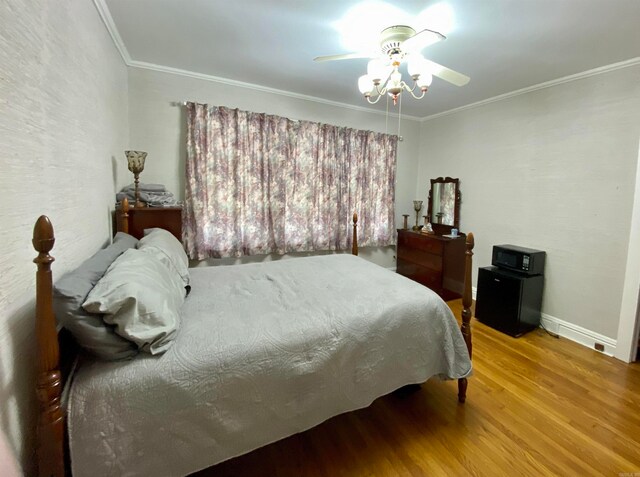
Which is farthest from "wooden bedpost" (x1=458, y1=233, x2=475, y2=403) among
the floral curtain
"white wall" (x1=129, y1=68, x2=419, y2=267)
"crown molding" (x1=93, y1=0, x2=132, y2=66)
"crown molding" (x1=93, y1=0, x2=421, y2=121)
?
"crown molding" (x1=93, y1=0, x2=132, y2=66)

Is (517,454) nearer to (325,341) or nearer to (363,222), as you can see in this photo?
(325,341)

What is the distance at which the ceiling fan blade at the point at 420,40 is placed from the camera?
170cm

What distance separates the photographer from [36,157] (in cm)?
116

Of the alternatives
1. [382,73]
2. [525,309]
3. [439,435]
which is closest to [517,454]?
[439,435]

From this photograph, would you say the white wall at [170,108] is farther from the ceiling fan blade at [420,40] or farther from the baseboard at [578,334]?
the baseboard at [578,334]

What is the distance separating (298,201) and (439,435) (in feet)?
8.89

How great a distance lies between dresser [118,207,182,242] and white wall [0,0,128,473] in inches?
20.0

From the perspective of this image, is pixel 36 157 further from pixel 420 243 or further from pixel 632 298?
pixel 632 298

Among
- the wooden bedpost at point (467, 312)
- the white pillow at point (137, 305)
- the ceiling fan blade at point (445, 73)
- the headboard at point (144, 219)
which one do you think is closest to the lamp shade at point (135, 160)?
the headboard at point (144, 219)

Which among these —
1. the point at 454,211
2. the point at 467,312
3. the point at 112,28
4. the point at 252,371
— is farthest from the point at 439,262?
the point at 112,28

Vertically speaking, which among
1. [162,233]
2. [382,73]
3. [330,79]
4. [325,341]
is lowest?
[325,341]

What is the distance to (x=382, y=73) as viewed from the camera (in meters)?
1.91

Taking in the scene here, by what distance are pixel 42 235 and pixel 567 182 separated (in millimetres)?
3858

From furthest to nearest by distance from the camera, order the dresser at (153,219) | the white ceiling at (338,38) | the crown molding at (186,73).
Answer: the dresser at (153,219)
the crown molding at (186,73)
the white ceiling at (338,38)
